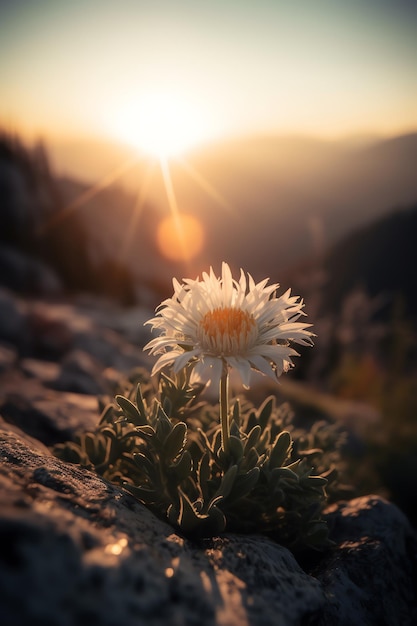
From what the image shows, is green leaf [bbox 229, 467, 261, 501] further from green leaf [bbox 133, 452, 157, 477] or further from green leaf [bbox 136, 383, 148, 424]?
green leaf [bbox 136, 383, 148, 424]

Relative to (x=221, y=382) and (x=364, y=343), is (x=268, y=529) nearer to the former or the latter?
(x=221, y=382)

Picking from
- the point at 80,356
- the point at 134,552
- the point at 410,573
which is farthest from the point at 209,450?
the point at 80,356

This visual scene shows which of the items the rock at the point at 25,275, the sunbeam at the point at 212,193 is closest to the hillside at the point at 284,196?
the sunbeam at the point at 212,193

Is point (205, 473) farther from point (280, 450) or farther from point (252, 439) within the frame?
point (280, 450)

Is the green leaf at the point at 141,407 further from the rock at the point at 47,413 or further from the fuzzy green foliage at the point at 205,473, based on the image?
the rock at the point at 47,413

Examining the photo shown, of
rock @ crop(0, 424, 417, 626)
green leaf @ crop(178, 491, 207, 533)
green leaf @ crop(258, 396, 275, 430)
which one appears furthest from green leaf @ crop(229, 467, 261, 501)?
green leaf @ crop(258, 396, 275, 430)

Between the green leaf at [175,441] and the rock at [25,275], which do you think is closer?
the green leaf at [175,441]
